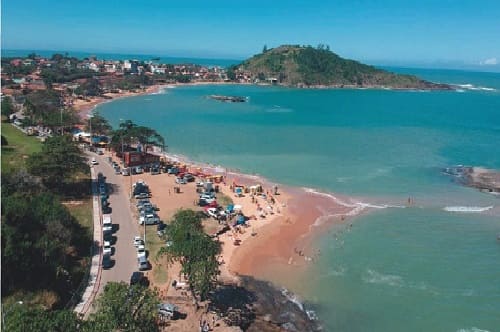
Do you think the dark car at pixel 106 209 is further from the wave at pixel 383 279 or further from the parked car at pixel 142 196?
the wave at pixel 383 279

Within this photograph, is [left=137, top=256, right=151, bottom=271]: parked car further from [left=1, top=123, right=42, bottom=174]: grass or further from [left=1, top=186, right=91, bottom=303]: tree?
[left=1, top=123, right=42, bottom=174]: grass

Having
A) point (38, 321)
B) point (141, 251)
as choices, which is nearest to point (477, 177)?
point (141, 251)

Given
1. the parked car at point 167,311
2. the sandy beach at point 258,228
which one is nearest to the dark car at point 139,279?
the sandy beach at point 258,228

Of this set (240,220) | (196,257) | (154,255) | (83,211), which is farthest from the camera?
(240,220)

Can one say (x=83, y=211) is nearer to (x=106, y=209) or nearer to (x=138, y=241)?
(x=106, y=209)

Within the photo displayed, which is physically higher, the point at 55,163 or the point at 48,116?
the point at 48,116

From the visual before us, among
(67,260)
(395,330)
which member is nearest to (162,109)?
(67,260)
